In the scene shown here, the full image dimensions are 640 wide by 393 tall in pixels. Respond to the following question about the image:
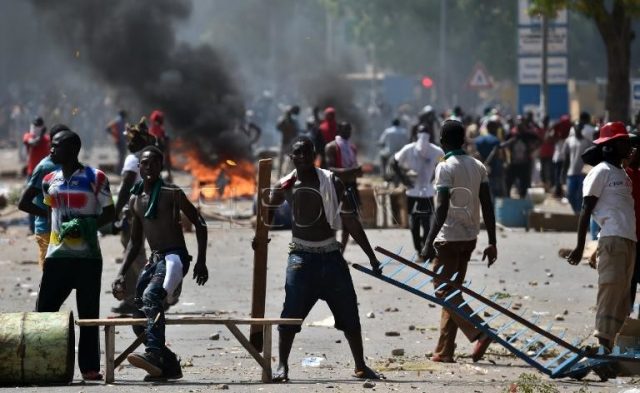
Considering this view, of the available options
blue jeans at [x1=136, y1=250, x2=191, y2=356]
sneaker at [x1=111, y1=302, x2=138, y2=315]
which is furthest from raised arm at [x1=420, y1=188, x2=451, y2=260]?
sneaker at [x1=111, y1=302, x2=138, y2=315]

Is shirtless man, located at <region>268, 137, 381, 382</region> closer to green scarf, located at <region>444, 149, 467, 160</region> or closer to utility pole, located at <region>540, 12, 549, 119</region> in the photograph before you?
green scarf, located at <region>444, 149, 467, 160</region>

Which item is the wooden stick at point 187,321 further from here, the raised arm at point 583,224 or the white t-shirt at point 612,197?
the white t-shirt at point 612,197

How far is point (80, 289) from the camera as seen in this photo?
9.48m

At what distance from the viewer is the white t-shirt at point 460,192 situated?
1004 centimetres

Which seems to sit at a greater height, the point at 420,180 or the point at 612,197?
the point at 612,197

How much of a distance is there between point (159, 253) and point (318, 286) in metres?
0.99

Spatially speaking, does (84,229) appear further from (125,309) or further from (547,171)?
(547,171)

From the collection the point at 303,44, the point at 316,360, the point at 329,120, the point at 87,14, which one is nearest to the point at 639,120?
the point at 329,120

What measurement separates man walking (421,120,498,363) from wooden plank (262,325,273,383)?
1430 millimetres

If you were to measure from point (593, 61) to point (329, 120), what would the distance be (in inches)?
1994

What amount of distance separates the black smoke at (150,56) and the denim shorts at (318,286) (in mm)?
19807

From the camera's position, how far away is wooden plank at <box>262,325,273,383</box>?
911cm

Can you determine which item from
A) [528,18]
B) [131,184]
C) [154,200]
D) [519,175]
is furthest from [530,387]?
[528,18]

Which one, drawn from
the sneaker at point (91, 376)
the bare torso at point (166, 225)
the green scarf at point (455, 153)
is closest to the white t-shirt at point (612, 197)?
the green scarf at point (455, 153)
